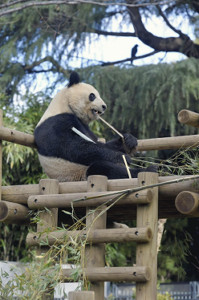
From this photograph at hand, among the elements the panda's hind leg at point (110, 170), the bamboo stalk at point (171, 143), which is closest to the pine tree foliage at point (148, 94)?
the bamboo stalk at point (171, 143)

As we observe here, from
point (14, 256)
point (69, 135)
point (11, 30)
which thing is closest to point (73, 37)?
point (11, 30)

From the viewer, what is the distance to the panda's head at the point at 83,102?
4.50 meters

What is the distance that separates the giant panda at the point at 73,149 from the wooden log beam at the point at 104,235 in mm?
574

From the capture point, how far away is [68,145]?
13.4 ft

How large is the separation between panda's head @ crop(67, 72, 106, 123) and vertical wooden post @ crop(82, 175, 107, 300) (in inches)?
38.2

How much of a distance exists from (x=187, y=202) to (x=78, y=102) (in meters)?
1.54

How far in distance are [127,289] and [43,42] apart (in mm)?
4110

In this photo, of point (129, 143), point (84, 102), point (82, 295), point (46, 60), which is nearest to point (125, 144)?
point (129, 143)

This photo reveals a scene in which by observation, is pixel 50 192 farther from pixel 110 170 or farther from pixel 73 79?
pixel 73 79

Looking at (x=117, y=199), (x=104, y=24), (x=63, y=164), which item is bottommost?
(x=117, y=199)

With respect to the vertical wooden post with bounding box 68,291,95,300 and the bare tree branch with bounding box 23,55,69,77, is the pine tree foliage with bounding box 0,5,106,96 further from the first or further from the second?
the vertical wooden post with bounding box 68,291,95,300

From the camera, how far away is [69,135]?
413 centimetres

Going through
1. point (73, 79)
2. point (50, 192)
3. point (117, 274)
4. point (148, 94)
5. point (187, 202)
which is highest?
point (148, 94)

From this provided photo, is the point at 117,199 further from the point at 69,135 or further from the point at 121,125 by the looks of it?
the point at 121,125
